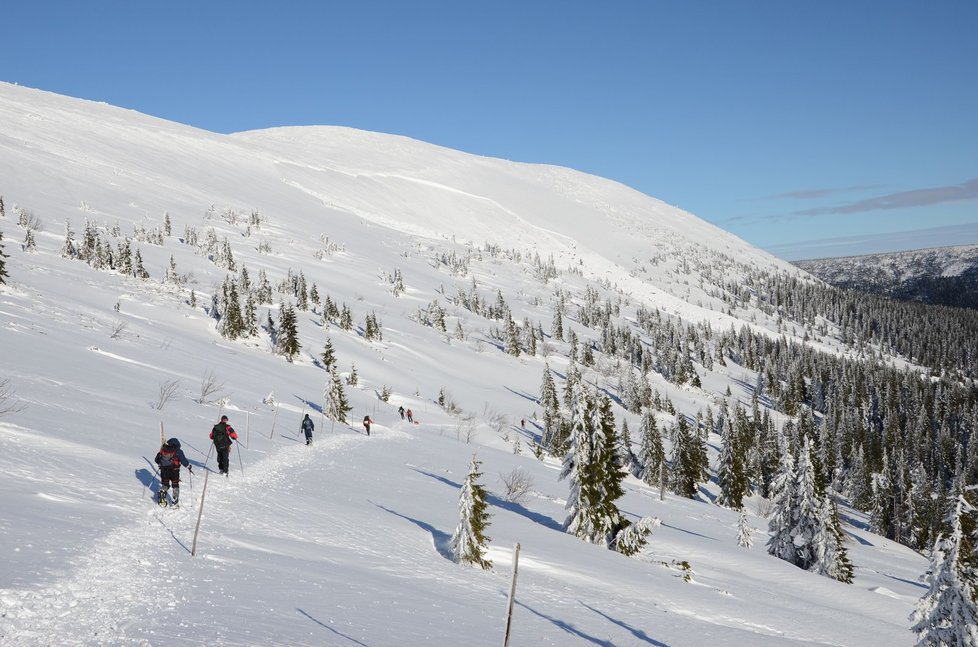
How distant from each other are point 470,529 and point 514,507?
10418 millimetres

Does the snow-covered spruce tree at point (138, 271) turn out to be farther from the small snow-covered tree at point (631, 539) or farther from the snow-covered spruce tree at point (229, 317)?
the small snow-covered tree at point (631, 539)

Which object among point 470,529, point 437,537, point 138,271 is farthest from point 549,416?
point 470,529

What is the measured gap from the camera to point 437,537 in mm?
14969

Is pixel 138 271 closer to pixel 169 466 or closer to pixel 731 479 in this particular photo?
pixel 169 466

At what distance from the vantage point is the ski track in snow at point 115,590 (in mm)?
6262

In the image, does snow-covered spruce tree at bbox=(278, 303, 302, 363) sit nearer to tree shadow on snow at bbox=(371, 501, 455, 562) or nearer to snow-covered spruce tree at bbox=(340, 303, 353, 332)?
snow-covered spruce tree at bbox=(340, 303, 353, 332)

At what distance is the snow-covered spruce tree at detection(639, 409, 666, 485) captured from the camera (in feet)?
227

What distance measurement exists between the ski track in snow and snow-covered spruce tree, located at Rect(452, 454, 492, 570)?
15.3ft

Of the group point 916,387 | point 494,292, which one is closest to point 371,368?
point 494,292

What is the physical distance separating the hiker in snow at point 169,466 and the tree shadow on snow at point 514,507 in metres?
12.2

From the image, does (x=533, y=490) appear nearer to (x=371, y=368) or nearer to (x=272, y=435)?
(x=272, y=435)

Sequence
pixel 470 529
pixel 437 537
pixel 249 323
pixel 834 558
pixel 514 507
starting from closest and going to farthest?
pixel 470 529 < pixel 437 537 < pixel 514 507 < pixel 834 558 < pixel 249 323

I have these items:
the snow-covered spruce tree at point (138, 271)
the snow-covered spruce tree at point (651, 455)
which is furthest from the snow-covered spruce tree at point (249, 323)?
the snow-covered spruce tree at point (651, 455)

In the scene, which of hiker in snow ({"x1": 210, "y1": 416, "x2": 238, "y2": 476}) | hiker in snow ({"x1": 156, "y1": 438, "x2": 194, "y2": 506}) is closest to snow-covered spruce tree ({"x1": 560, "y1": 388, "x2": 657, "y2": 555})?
hiker in snow ({"x1": 210, "y1": 416, "x2": 238, "y2": 476})
